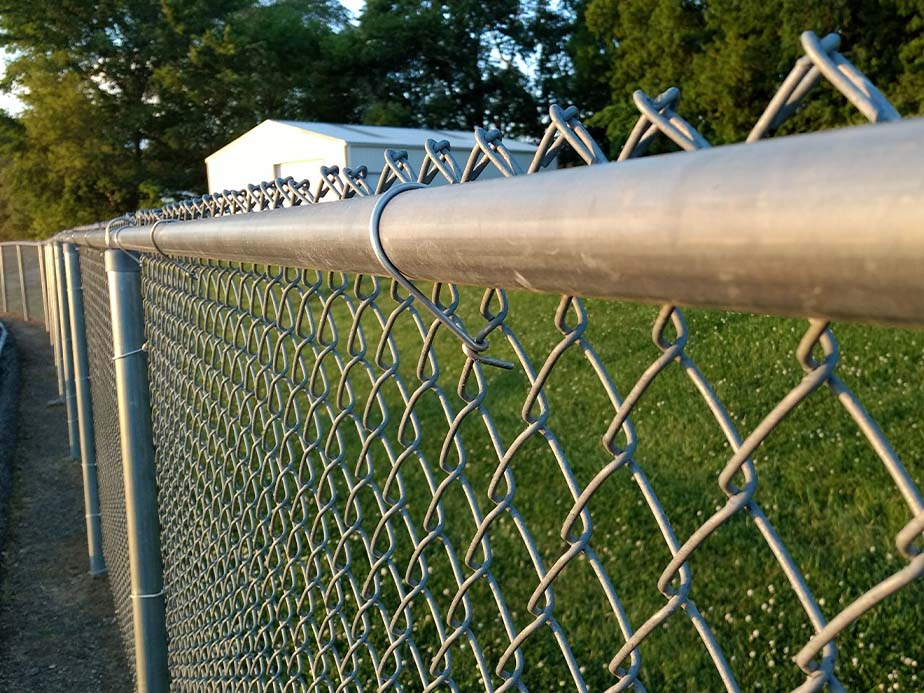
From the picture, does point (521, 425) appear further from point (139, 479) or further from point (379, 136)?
point (379, 136)

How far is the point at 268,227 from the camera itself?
1.52m

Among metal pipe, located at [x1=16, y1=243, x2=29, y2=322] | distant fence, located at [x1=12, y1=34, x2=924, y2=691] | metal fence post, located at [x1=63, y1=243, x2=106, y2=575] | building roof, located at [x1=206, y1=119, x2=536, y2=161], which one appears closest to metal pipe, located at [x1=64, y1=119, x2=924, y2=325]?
distant fence, located at [x1=12, y1=34, x2=924, y2=691]

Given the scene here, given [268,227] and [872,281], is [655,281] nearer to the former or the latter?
[872,281]

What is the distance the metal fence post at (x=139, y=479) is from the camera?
8.93ft

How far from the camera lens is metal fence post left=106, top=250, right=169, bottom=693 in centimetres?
272

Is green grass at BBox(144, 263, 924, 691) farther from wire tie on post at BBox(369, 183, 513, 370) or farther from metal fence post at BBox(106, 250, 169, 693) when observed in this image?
wire tie on post at BBox(369, 183, 513, 370)

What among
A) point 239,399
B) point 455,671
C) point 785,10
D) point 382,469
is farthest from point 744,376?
point 785,10

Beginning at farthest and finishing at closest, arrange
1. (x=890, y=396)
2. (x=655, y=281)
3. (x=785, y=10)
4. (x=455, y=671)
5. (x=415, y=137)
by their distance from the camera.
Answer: (x=415, y=137)
(x=785, y=10)
(x=890, y=396)
(x=455, y=671)
(x=655, y=281)

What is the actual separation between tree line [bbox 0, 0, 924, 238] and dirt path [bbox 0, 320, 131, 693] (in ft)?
82.2

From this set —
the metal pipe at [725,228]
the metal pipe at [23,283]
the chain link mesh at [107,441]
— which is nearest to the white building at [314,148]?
the metal pipe at [23,283]

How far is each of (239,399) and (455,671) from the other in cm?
156

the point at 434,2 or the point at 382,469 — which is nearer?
the point at 382,469

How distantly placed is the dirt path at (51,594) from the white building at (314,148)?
48.3 feet

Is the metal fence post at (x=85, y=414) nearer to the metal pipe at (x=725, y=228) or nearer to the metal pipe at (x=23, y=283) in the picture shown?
the metal pipe at (x=725, y=228)
